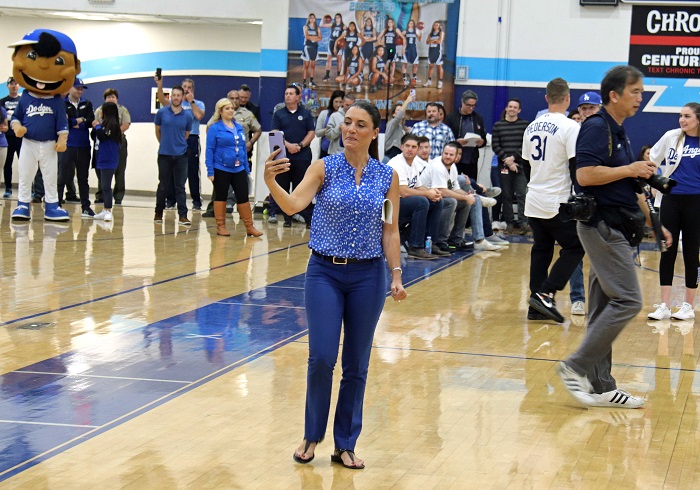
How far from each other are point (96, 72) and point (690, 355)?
1555 cm

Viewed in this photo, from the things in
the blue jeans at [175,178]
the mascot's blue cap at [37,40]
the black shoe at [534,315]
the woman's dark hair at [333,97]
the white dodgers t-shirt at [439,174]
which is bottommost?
the black shoe at [534,315]

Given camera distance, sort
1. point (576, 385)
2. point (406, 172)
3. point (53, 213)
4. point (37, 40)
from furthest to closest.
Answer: point (53, 213)
point (37, 40)
point (406, 172)
point (576, 385)

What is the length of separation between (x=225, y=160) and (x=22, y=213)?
2983 millimetres

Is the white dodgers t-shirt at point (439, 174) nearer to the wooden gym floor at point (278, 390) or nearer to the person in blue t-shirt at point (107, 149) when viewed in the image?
the wooden gym floor at point (278, 390)

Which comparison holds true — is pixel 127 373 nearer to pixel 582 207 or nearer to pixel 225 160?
pixel 582 207

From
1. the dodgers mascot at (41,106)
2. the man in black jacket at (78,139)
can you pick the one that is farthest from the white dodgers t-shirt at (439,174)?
the man in black jacket at (78,139)

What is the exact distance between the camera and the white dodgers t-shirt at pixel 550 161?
7938mm

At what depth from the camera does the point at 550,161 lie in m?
8.05

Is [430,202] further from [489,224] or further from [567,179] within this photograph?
[567,179]

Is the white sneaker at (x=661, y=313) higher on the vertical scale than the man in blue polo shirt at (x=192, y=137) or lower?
lower

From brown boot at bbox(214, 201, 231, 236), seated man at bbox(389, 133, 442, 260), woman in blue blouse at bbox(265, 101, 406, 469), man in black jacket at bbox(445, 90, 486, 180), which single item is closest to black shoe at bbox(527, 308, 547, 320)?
seated man at bbox(389, 133, 442, 260)

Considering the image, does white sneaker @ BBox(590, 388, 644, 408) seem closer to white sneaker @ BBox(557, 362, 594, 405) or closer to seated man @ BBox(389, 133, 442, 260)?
white sneaker @ BBox(557, 362, 594, 405)

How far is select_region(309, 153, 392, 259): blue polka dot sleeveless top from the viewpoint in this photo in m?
4.41

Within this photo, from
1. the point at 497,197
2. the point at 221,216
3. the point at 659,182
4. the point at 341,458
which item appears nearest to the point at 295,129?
the point at 221,216
